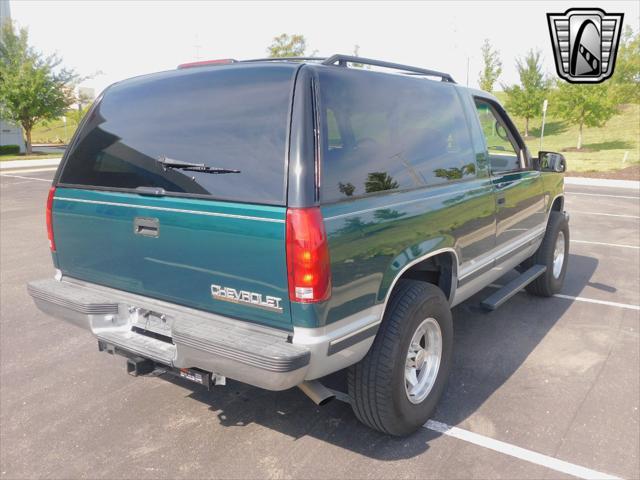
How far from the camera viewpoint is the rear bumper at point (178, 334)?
2410 millimetres

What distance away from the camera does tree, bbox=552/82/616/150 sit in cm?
3033

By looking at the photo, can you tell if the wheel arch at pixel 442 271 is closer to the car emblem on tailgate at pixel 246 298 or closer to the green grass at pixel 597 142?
the car emblem on tailgate at pixel 246 298

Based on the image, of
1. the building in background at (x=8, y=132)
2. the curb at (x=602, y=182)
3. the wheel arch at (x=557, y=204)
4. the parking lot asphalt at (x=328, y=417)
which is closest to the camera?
the parking lot asphalt at (x=328, y=417)

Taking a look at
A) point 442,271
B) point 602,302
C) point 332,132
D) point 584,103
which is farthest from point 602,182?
point 332,132

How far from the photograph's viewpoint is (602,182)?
18141mm

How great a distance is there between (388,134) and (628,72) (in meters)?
26.1

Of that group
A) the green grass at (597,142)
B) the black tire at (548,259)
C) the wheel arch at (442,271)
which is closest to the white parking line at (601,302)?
the black tire at (548,259)

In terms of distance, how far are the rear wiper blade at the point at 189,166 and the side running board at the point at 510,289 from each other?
248cm

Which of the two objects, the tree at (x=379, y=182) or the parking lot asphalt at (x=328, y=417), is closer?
the tree at (x=379, y=182)

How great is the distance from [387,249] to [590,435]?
1750 mm

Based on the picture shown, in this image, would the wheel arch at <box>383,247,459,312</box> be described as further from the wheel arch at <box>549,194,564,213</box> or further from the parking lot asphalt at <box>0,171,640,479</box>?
the wheel arch at <box>549,194,564,213</box>

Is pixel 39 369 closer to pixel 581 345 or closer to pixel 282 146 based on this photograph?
pixel 282 146

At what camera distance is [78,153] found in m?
3.39

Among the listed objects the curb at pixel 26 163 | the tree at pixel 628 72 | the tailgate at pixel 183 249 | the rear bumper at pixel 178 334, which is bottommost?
the rear bumper at pixel 178 334
